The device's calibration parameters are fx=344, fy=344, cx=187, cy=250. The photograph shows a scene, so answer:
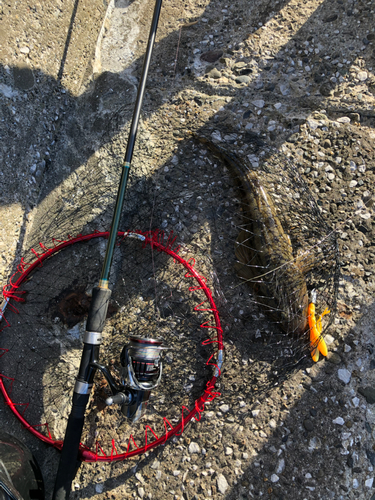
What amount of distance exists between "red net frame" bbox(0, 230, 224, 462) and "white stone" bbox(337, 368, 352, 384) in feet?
3.97

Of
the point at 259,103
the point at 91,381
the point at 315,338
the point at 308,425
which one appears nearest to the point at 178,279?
the point at 91,381

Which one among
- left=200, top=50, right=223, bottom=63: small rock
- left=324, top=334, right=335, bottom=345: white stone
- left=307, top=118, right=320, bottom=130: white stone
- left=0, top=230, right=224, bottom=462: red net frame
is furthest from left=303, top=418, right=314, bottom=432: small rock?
left=200, top=50, right=223, bottom=63: small rock

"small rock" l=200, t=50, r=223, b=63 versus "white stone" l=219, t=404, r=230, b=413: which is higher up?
"small rock" l=200, t=50, r=223, b=63

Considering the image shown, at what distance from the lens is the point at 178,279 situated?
3639 millimetres

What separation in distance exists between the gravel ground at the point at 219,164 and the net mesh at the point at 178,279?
A: 32 millimetres

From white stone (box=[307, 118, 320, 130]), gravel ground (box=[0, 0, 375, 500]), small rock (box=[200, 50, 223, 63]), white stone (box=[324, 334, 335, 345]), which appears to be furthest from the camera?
small rock (box=[200, 50, 223, 63])

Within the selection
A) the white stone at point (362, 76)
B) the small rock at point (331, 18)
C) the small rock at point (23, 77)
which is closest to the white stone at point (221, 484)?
the small rock at point (23, 77)

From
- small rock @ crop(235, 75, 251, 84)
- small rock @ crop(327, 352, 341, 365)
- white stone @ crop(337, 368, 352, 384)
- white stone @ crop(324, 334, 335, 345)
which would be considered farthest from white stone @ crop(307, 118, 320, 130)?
white stone @ crop(337, 368, 352, 384)

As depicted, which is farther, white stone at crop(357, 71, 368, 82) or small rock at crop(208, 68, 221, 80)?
small rock at crop(208, 68, 221, 80)

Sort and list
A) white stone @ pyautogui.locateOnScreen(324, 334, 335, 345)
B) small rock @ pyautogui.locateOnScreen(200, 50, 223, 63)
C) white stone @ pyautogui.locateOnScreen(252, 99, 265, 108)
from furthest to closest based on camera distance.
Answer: small rock @ pyautogui.locateOnScreen(200, 50, 223, 63), white stone @ pyautogui.locateOnScreen(252, 99, 265, 108), white stone @ pyautogui.locateOnScreen(324, 334, 335, 345)

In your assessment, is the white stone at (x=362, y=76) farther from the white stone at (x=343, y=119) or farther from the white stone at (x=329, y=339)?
the white stone at (x=329, y=339)

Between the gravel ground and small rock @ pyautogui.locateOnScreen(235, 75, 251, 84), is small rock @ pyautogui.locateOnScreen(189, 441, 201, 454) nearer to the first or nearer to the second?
the gravel ground

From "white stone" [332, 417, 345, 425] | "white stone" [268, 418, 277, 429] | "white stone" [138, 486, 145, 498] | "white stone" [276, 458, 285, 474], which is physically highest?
"white stone" [332, 417, 345, 425]

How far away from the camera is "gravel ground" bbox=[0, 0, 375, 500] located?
327 cm
